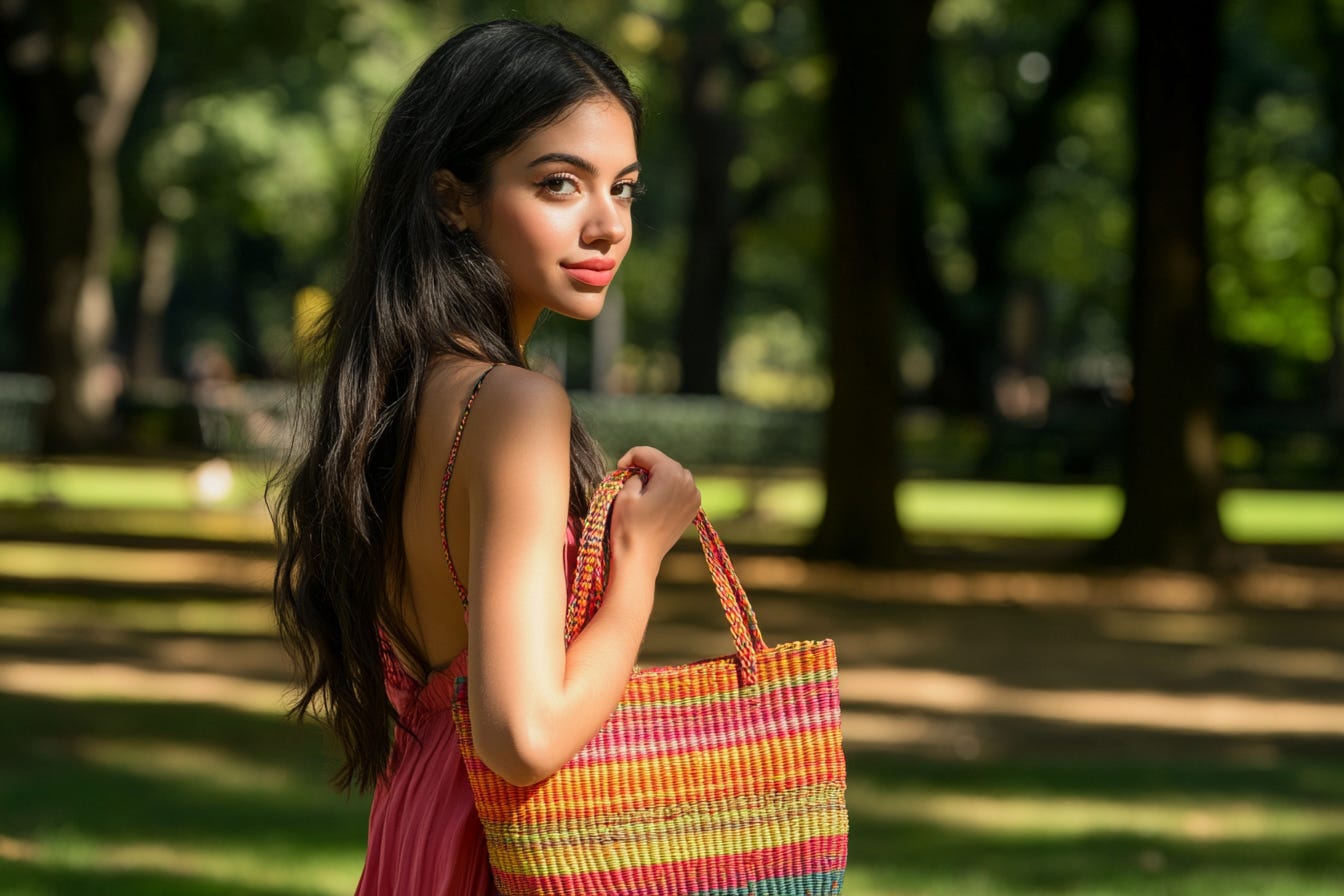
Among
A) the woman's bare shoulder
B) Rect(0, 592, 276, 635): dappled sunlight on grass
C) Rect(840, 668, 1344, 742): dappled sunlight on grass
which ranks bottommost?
Rect(0, 592, 276, 635): dappled sunlight on grass

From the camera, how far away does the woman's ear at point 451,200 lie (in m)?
2.42

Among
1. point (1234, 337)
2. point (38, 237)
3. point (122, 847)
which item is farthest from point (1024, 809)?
point (1234, 337)

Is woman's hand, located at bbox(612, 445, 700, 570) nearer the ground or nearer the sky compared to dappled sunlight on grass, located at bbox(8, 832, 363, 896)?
nearer the sky

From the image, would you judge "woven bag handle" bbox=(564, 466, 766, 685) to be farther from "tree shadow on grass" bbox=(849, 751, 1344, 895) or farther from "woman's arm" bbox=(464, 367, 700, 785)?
"tree shadow on grass" bbox=(849, 751, 1344, 895)

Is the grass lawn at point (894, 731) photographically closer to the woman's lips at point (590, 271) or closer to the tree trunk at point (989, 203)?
the woman's lips at point (590, 271)

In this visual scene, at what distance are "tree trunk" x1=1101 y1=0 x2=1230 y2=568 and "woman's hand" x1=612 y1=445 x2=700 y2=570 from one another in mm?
16512

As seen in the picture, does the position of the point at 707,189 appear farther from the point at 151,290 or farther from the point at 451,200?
the point at 451,200

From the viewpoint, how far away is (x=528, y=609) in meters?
2.11

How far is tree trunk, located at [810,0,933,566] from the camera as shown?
18.6 meters

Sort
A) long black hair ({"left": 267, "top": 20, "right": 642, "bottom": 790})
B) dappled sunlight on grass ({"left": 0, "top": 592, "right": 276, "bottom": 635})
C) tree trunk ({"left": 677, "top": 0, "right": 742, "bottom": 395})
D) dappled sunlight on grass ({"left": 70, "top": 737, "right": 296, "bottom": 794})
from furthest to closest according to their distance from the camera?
tree trunk ({"left": 677, "top": 0, "right": 742, "bottom": 395}), dappled sunlight on grass ({"left": 0, "top": 592, "right": 276, "bottom": 635}), dappled sunlight on grass ({"left": 70, "top": 737, "right": 296, "bottom": 794}), long black hair ({"left": 267, "top": 20, "right": 642, "bottom": 790})

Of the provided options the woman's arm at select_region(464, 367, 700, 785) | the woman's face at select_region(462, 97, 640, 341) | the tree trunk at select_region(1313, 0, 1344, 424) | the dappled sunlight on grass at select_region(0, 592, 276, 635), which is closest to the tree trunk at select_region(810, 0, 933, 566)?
the dappled sunlight on grass at select_region(0, 592, 276, 635)

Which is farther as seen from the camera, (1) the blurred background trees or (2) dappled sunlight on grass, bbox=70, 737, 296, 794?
(1) the blurred background trees

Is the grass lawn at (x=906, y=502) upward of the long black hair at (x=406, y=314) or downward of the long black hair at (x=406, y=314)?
downward

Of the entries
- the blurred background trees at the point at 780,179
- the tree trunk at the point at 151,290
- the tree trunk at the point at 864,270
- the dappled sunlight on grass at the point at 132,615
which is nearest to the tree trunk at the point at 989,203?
the blurred background trees at the point at 780,179
